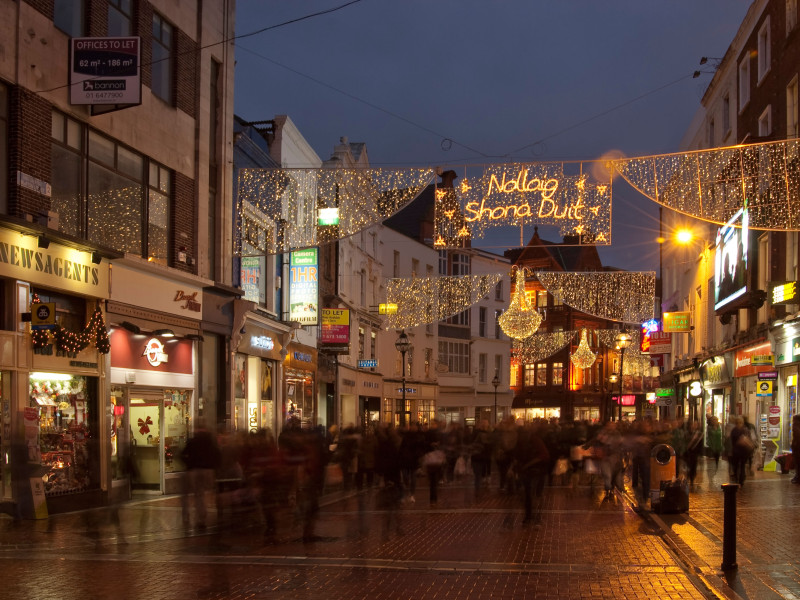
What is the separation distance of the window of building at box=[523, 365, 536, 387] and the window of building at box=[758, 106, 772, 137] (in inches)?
2234

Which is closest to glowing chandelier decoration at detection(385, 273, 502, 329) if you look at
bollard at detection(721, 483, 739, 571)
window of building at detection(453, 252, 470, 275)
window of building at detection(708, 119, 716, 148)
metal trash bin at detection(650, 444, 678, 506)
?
window of building at detection(708, 119, 716, 148)

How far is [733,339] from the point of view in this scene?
118 feet

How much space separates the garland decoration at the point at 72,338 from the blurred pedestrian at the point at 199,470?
11.7ft

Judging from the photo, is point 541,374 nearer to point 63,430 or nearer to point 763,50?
point 763,50

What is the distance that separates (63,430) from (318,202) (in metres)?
8.51

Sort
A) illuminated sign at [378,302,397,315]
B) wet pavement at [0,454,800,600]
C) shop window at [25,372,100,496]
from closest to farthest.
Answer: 1. wet pavement at [0,454,800,600]
2. shop window at [25,372,100,496]
3. illuminated sign at [378,302,397,315]

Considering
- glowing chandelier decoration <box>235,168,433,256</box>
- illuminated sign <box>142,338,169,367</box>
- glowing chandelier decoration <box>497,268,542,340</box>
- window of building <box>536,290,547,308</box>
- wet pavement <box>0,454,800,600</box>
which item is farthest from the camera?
window of building <box>536,290,547,308</box>

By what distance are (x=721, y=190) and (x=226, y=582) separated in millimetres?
16775

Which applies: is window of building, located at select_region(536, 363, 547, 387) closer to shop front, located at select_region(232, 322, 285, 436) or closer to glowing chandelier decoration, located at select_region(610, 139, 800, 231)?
shop front, located at select_region(232, 322, 285, 436)

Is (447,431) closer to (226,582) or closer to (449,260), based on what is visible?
(226,582)

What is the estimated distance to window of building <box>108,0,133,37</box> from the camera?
19312mm

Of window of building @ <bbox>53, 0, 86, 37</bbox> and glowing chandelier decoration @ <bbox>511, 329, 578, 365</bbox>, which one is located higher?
window of building @ <bbox>53, 0, 86, 37</bbox>

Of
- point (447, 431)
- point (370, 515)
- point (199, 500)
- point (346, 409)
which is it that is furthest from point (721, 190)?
point (346, 409)

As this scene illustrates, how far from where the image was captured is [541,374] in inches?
3408
